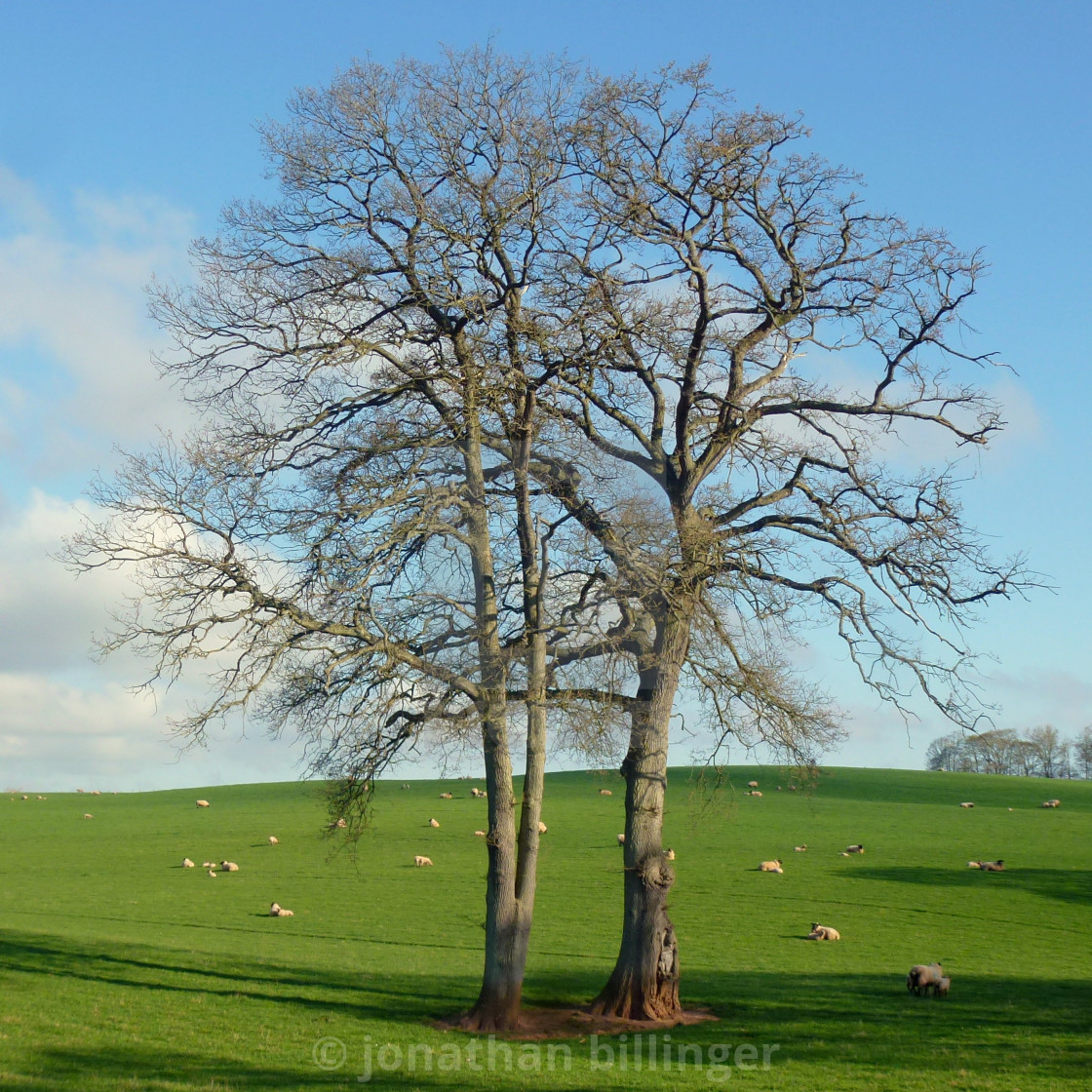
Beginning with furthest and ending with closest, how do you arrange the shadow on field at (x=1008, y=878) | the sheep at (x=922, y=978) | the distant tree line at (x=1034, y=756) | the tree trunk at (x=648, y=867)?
the distant tree line at (x=1034, y=756), the shadow on field at (x=1008, y=878), the sheep at (x=922, y=978), the tree trunk at (x=648, y=867)

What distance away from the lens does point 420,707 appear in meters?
18.2

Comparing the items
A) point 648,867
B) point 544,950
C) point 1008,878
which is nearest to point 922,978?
point 648,867

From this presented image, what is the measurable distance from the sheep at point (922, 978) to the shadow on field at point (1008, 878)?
57.3 feet

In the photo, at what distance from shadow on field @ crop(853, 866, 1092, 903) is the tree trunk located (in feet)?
78.1

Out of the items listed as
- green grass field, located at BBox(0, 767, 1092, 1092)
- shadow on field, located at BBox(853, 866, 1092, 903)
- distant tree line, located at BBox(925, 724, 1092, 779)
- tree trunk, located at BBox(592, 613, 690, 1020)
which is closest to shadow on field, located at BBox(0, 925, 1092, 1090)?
green grass field, located at BBox(0, 767, 1092, 1092)

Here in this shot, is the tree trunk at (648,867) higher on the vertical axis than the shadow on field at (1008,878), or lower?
higher

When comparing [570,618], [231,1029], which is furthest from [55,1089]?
[570,618]

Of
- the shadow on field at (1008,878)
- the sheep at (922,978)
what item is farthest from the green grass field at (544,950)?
the sheep at (922,978)

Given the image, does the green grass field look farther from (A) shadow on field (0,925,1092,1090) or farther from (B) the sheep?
(B) the sheep

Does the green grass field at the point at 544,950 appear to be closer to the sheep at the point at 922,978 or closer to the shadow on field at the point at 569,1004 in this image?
the shadow on field at the point at 569,1004

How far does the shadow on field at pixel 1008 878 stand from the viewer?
36.8 meters

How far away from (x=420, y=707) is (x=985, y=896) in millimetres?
26694

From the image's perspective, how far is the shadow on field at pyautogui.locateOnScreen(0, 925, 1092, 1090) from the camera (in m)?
15.2

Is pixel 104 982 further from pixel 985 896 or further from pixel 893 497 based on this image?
pixel 985 896
